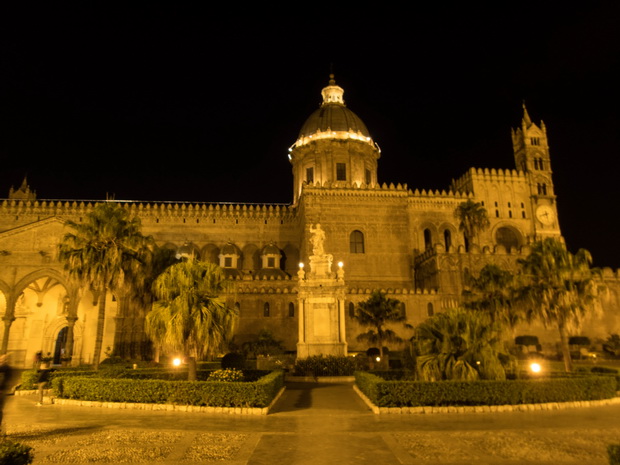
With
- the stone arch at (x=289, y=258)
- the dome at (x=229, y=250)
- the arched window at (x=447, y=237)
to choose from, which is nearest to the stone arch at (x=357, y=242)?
the stone arch at (x=289, y=258)

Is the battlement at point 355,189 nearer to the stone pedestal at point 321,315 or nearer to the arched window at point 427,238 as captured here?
the arched window at point 427,238

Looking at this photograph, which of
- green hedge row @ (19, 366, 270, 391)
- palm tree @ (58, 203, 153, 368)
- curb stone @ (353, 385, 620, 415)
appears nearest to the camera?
curb stone @ (353, 385, 620, 415)

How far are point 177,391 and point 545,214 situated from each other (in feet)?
152

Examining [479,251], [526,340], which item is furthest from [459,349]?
[479,251]

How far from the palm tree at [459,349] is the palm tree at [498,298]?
9.46 metres

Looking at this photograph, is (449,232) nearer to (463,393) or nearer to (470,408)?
(463,393)

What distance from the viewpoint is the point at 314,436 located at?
11.0 m

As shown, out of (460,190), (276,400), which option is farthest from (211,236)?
(276,400)

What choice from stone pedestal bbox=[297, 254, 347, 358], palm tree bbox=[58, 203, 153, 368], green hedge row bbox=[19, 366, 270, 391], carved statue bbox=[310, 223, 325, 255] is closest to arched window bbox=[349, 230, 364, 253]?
carved statue bbox=[310, 223, 325, 255]

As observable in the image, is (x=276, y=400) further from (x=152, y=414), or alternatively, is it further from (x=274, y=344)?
(x=274, y=344)

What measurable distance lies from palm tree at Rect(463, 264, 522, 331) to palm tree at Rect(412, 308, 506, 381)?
946 cm

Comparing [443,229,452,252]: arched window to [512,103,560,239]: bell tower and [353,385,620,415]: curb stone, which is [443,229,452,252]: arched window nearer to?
[512,103,560,239]: bell tower

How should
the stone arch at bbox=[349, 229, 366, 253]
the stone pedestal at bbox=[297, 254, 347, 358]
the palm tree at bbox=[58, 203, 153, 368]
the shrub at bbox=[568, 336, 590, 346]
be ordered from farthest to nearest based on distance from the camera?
the stone arch at bbox=[349, 229, 366, 253], the shrub at bbox=[568, 336, 590, 346], the stone pedestal at bbox=[297, 254, 347, 358], the palm tree at bbox=[58, 203, 153, 368]

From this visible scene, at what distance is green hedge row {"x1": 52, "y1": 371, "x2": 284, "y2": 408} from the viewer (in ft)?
46.8
